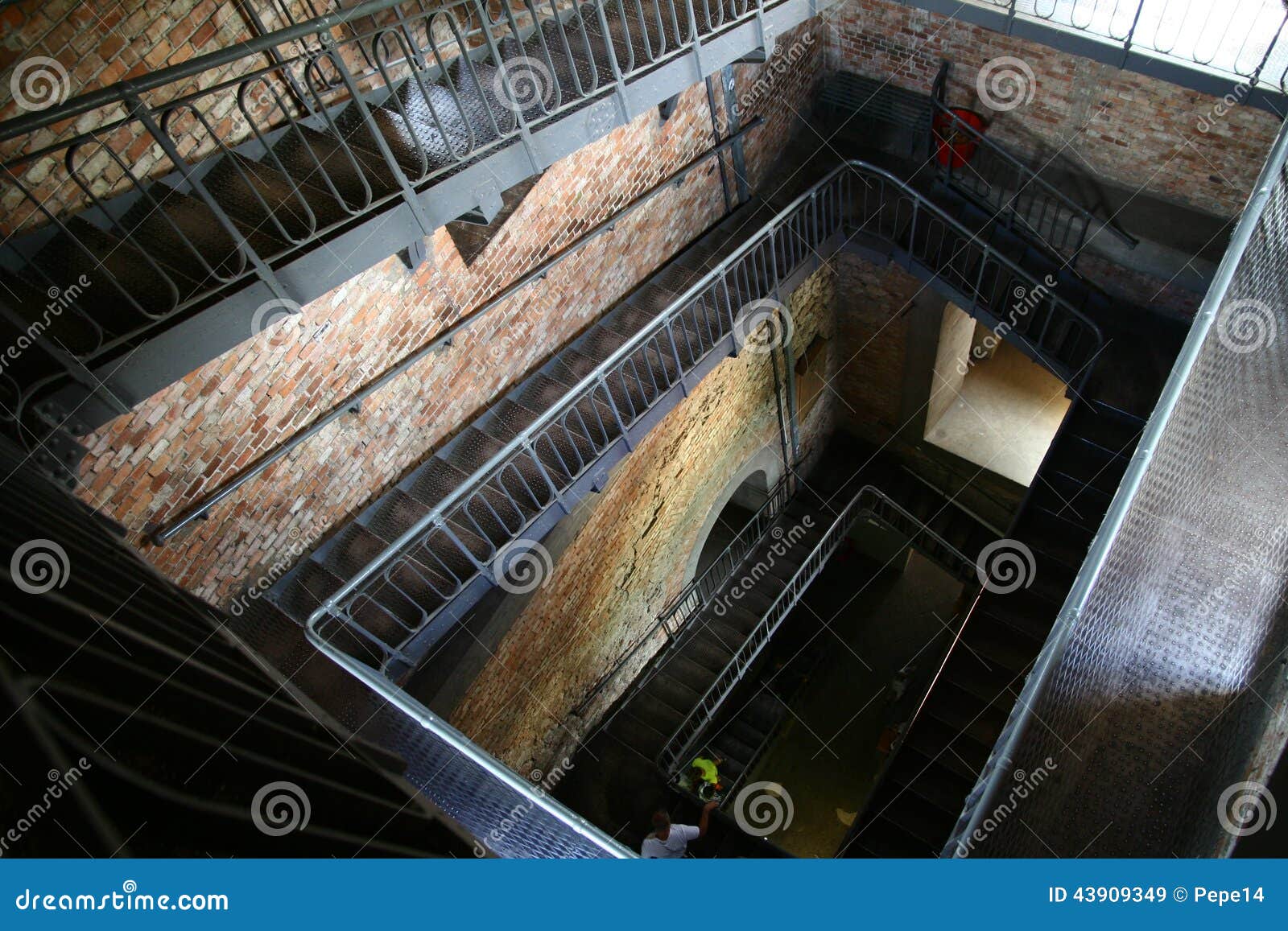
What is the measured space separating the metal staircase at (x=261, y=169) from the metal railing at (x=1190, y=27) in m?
2.27

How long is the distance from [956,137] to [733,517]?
263 inches

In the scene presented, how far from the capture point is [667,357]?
23.5ft

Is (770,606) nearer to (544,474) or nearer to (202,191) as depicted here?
(544,474)

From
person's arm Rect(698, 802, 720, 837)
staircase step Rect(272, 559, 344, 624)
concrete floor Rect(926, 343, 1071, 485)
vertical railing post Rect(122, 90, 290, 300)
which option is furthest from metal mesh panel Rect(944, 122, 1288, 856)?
concrete floor Rect(926, 343, 1071, 485)

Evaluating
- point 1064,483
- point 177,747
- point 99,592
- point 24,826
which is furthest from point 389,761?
point 1064,483

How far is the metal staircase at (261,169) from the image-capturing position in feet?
11.3

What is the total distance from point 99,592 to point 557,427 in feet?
15.6

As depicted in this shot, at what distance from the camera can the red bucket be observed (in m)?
7.91

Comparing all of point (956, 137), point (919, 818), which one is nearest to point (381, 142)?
point (956, 137)

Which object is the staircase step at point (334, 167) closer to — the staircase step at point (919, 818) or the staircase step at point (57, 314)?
the staircase step at point (57, 314)

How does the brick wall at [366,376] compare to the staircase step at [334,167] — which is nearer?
the staircase step at [334,167]

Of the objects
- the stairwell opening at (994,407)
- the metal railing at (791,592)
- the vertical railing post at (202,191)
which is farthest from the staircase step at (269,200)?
the stairwell opening at (994,407)

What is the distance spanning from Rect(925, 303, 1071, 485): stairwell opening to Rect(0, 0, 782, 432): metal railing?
686 cm

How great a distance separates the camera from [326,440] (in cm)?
575
